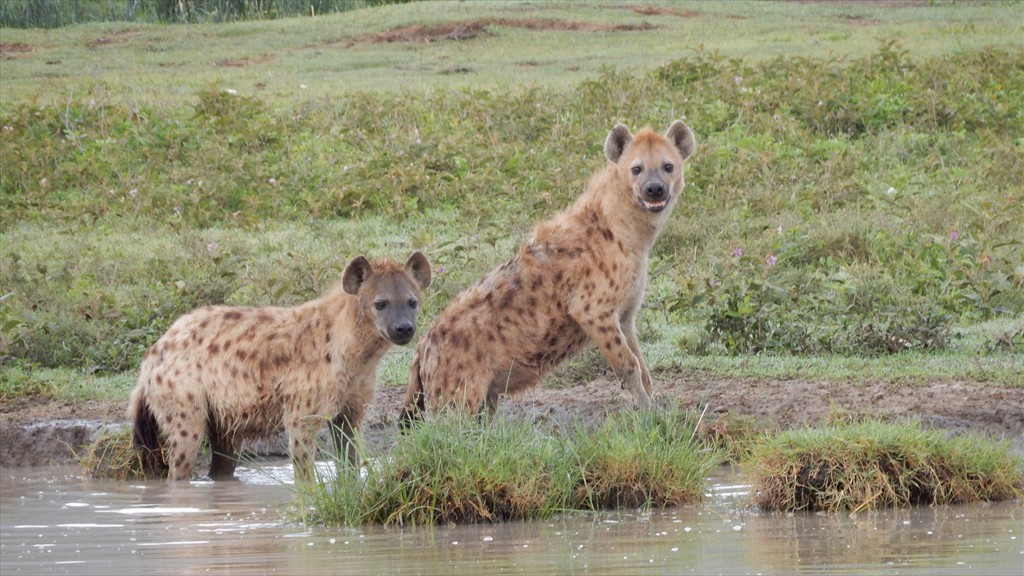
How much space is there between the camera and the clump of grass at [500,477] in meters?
5.05

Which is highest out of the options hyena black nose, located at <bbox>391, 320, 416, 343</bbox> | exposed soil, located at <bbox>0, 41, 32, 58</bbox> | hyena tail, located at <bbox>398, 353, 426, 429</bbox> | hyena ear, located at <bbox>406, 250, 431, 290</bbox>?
exposed soil, located at <bbox>0, 41, 32, 58</bbox>

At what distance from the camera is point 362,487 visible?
5098 millimetres

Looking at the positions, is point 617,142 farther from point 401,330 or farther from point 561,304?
point 401,330

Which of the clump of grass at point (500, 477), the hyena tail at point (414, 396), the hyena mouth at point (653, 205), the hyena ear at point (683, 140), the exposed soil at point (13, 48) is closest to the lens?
the clump of grass at point (500, 477)

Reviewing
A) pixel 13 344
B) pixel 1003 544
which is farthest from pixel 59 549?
pixel 13 344

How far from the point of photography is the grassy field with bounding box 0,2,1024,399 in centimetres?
814

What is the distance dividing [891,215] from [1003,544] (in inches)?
250

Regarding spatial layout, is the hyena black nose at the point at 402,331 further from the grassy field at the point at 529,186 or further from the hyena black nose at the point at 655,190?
the grassy field at the point at 529,186

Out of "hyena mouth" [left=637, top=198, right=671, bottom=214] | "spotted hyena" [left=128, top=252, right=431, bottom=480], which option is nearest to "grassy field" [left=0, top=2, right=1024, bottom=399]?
"hyena mouth" [left=637, top=198, right=671, bottom=214]

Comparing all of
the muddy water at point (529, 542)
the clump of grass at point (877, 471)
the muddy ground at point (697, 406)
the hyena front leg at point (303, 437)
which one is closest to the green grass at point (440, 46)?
the muddy ground at point (697, 406)

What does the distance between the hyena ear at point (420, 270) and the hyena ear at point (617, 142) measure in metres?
1.03

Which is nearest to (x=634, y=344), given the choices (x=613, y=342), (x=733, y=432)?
(x=613, y=342)

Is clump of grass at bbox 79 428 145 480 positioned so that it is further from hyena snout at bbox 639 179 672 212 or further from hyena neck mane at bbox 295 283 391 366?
hyena snout at bbox 639 179 672 212

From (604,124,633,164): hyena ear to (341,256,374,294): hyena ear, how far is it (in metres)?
1.27
